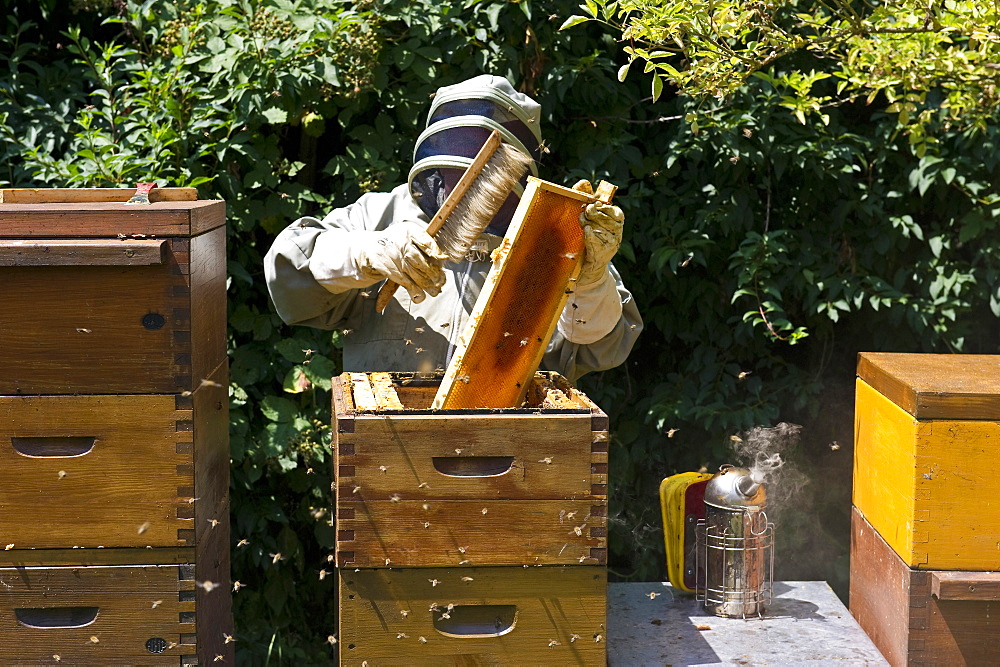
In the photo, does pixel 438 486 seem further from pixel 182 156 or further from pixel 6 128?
pixel 6 128

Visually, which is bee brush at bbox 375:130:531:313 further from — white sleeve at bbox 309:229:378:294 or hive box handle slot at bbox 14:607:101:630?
hive box handle slot at bbox 14:607:101:630

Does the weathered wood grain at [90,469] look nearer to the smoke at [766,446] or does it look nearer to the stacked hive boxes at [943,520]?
the stacked hive boxes at [943,520]

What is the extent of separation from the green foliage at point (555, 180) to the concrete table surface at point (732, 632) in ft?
3.83

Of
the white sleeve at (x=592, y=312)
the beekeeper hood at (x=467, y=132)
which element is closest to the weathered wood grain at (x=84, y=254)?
the beekeeper hood at (x=467, y=132)

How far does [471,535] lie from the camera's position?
1845 millimetres

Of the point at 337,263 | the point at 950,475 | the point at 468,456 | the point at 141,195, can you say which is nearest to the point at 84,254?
the point at 141,195

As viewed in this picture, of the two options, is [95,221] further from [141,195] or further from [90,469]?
[90,469]

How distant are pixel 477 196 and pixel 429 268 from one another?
0.18 meters

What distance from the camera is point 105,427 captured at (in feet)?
6.32

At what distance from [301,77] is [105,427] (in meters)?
1.70

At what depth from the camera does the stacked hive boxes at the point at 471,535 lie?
5.98ft

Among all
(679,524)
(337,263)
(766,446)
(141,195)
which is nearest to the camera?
(141,195)

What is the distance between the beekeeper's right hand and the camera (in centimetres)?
204

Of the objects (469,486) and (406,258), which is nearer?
(469,486)
